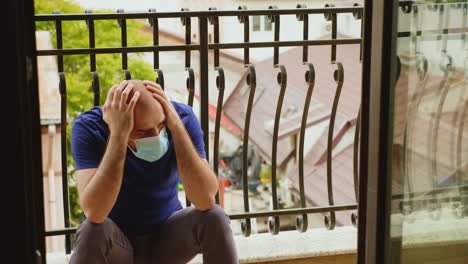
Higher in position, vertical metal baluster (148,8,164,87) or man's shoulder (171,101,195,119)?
vertical metal baluster (148,8,164,87)

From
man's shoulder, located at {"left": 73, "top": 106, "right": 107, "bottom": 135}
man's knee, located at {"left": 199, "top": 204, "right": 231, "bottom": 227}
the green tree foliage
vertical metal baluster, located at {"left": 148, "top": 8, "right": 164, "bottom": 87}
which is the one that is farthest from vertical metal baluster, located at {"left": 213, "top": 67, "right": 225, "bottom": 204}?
the green tree foliage

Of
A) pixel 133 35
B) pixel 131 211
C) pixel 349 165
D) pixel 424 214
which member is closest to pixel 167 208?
pixel 131 211

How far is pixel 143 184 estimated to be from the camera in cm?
257

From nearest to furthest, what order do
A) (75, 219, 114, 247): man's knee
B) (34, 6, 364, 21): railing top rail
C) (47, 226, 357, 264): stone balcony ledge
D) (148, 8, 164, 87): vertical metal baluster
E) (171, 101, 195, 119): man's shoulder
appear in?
1. (75, 219, 114, 247): man's knee
2. (171, 101, 195, 119): man's shoulder
3. (34, 6, 364, 21): railing top rail
4. (148, 8, 164, 87): vertical metal baluster
5. (47, 226, 357, 264): stone balcony ledge

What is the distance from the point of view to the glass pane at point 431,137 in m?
1.71

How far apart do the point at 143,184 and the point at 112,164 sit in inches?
9.7

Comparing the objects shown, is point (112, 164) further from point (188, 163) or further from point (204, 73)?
point (204, 73)

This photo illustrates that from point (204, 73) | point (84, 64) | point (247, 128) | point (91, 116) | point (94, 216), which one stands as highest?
point (84, 64)

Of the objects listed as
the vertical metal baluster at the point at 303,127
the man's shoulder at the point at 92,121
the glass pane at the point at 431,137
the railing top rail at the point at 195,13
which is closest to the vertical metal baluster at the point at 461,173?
the glass pane at the point at 431,137

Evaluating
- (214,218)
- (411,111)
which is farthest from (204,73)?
(411,111)

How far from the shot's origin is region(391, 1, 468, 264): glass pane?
5.63ft

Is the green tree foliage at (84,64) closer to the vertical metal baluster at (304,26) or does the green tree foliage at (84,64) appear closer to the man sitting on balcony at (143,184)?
the vertical metal baluster at (304,26)

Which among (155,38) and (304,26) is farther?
(304,26)

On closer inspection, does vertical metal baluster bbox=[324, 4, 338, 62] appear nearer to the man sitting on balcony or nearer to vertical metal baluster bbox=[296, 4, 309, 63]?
vertical metal baluster bbox=[296, 4, 309, 63]
